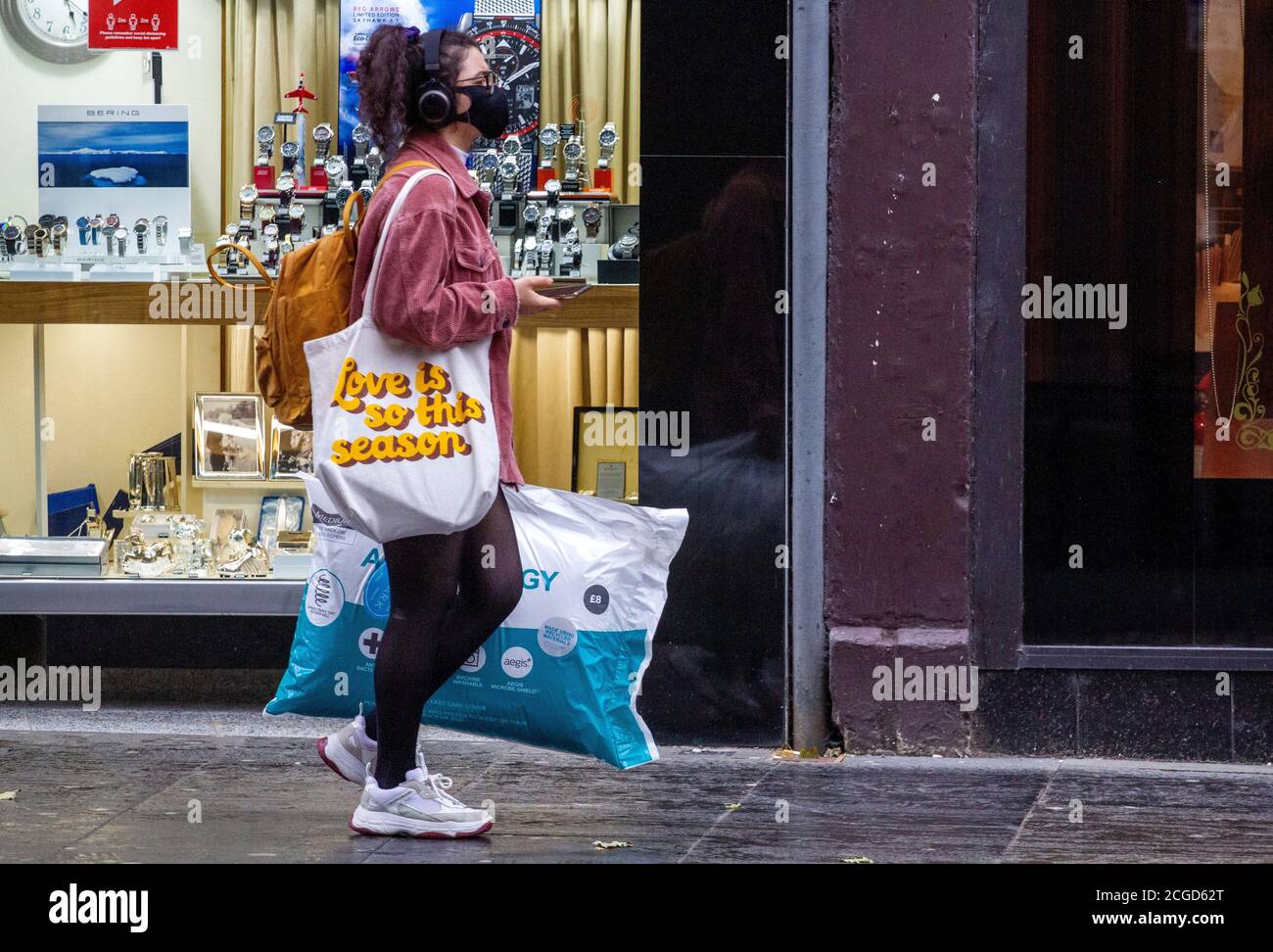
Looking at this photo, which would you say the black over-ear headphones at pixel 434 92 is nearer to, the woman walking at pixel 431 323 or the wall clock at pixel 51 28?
the woman walking at pixel 431 323

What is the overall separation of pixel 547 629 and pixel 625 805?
0.82 metres

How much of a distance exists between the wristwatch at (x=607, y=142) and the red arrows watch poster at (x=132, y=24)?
1711 mm

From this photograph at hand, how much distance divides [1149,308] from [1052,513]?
0.78 m

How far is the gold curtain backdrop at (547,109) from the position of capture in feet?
20.5

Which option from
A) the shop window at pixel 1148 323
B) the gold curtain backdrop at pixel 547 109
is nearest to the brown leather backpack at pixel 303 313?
the gold curtain backdrop at pixel 547 109

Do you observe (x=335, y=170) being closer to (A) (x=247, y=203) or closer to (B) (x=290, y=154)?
(B) (x=290, y=154)

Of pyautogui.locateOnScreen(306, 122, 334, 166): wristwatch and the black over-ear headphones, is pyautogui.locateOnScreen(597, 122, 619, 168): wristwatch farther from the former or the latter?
the black over-ear headphones

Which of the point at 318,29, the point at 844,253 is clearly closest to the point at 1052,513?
the point at 844,253

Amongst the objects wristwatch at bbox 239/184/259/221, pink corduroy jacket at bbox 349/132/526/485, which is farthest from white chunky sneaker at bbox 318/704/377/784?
wristwatch at bbox 239/184/259/221

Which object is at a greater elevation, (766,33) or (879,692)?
(766,33)

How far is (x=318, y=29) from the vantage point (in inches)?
254
